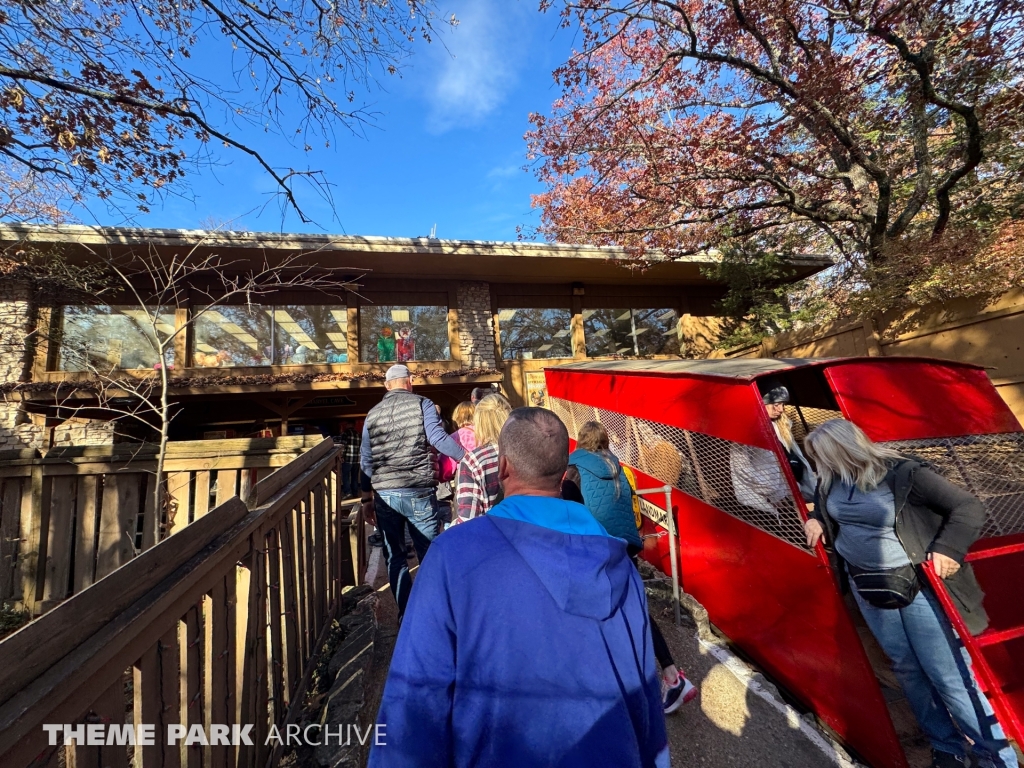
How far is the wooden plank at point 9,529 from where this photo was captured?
3551mm

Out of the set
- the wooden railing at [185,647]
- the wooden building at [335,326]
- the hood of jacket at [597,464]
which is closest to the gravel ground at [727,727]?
the wooden railing at [185,647]

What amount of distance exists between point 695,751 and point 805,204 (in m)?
10.1

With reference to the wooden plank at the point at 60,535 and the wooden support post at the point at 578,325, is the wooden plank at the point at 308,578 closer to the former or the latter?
the wooden plank at the point at 60,535

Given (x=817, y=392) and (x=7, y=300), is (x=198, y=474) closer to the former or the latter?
(x=817, y=392)

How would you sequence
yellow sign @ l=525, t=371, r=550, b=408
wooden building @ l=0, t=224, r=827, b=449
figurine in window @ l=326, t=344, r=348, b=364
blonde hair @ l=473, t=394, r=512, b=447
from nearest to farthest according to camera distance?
blonde hair @ l=473, t=394, r=512, b=447 < wooden building @ l=0, t=224, r=827, b=449 < figurine in window @ l=326, t=344, r=348, b=364 < yellow sign @ l=525, t=371, r=550, b=408

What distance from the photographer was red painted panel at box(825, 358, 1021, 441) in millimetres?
2883

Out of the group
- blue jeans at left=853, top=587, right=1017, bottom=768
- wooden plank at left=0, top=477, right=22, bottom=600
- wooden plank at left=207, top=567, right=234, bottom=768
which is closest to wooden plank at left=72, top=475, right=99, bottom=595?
wooden plank at left=0, top=477, right=22, bottom=600

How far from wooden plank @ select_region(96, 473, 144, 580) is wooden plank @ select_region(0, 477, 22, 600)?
670 mm

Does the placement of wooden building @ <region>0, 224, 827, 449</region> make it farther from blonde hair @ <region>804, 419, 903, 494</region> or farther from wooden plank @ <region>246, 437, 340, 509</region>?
blonde hair @ <region>804, 419, 903, 494</region>

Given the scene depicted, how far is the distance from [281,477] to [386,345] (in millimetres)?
7497

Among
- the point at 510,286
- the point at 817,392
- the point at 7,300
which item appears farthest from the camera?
the point at 510,286

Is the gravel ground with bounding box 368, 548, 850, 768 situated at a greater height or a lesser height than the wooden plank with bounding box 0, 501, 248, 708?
lesser

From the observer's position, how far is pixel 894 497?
7.12 ft

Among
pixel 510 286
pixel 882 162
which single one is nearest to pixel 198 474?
pixel 510 286
